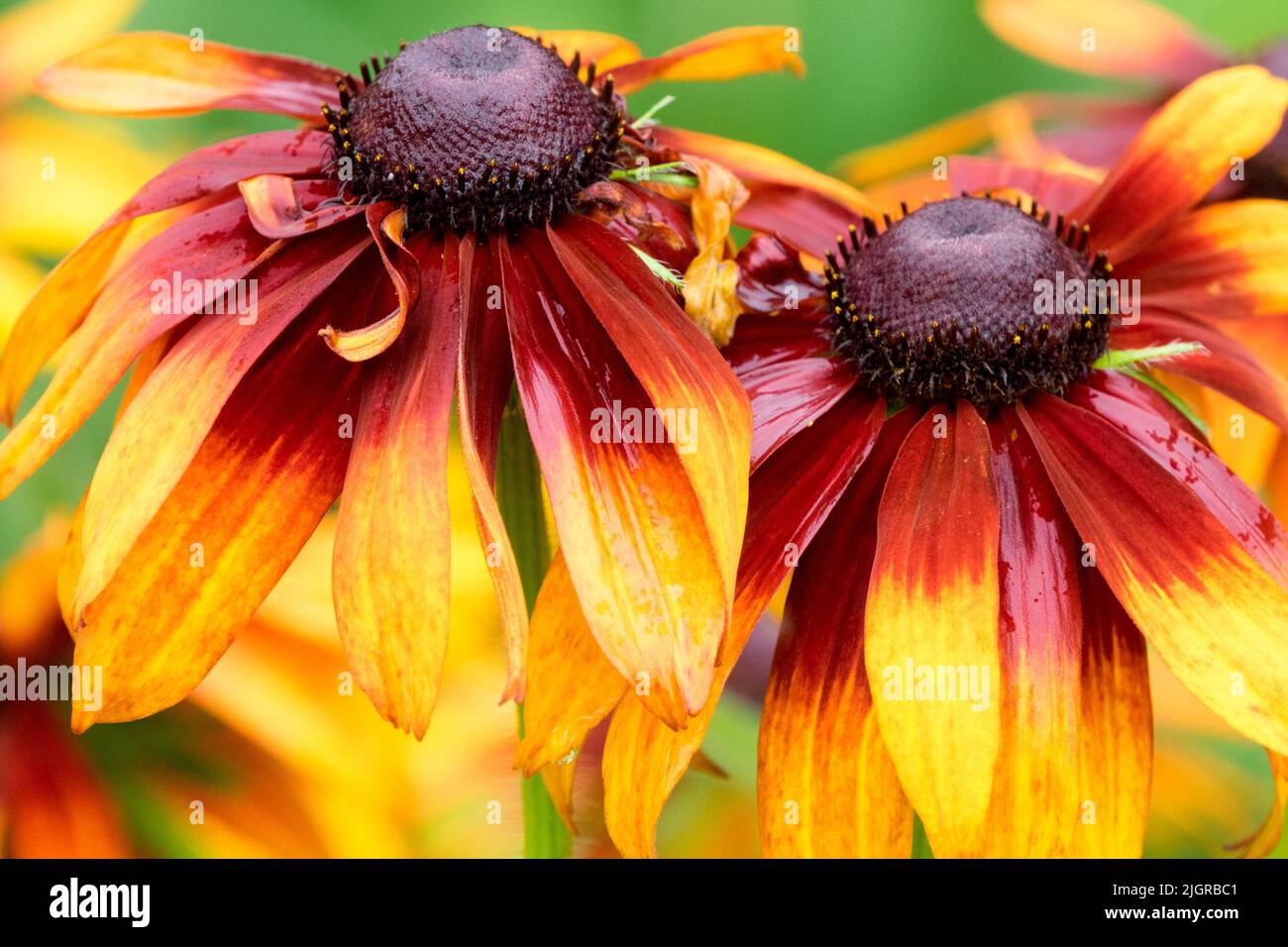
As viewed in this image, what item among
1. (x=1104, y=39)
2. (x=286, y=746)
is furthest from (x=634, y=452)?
(x=1104, y=39)

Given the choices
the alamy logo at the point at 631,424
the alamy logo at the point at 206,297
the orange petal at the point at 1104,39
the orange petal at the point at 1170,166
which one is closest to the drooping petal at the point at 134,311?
the alamy logo at the point at 206,297

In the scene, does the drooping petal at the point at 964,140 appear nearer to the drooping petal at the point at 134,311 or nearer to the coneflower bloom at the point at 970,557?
the coneflower bloom at the point at 970,557

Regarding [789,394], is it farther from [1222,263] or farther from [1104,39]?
[1104,39]

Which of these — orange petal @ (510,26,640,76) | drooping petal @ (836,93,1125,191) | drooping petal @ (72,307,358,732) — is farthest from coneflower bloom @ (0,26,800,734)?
drooping petal @ (836,93,1125,191)

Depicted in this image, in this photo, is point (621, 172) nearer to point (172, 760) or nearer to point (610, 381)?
point (610, 381)
